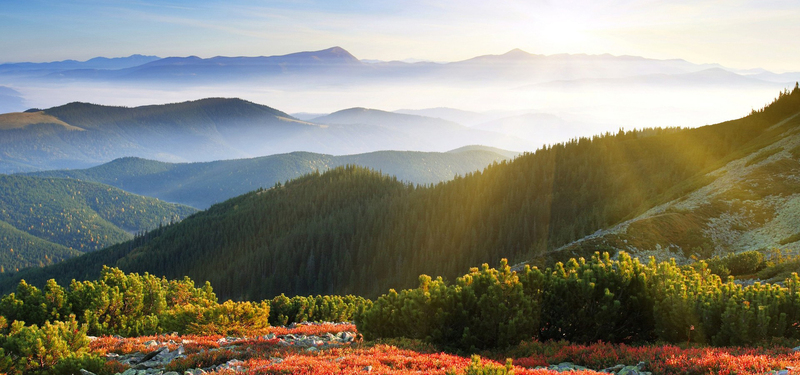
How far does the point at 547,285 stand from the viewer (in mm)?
23047

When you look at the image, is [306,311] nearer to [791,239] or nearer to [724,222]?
[791,239]

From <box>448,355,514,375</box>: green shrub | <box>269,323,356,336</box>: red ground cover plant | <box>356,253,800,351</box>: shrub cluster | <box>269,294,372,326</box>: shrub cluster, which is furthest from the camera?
<box>269,294,372,326</box>: shrub cluster

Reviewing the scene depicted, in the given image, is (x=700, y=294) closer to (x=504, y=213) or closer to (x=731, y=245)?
(x=731, y=245)

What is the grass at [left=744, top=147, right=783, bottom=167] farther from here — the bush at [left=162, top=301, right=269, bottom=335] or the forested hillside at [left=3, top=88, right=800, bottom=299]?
the bush at [left=162, top=301, right=269, bottom=335]

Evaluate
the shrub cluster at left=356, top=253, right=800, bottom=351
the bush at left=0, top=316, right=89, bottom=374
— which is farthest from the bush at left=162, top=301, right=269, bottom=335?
the shrub cluster at left=356, top=253, right=800, bottom=351

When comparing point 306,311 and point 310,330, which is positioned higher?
point 310,330

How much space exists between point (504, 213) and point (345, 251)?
232ft

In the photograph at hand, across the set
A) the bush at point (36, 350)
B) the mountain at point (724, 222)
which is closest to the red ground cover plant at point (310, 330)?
the bush at point (36, 350)

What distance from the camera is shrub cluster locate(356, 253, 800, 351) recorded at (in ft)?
64.6

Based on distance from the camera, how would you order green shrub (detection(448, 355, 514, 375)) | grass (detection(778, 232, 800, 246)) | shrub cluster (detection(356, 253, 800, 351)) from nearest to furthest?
green shrub (detection(448, 355, 514, 375)) < shrub cluster (detection(356, 253, 800, 351)) < grass (detection(778, 232, 800, 246))

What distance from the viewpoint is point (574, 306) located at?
22.1m

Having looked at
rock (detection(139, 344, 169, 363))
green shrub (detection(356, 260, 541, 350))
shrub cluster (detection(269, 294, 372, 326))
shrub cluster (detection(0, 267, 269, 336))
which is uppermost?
green shrub (detection(356, 260, 541, 350))

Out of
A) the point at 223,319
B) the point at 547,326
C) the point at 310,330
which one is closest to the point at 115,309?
the point at 223,319

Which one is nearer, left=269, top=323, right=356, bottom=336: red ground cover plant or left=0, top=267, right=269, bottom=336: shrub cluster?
left=269, top=323, right=356, bottom=336: red ground cover plant
